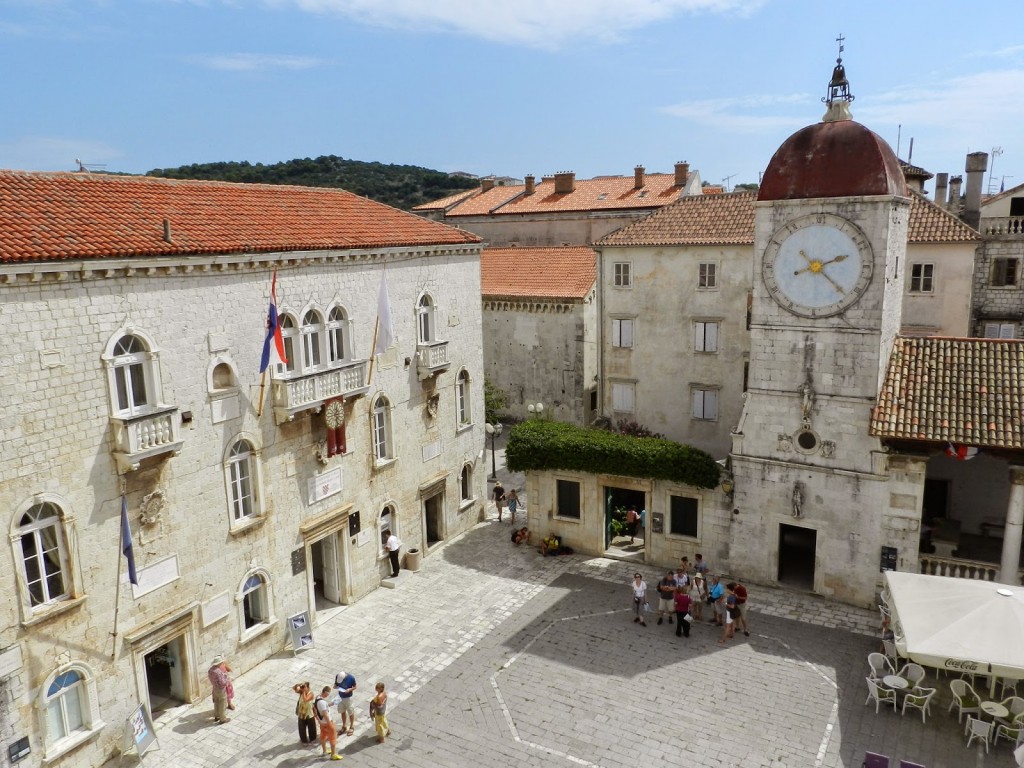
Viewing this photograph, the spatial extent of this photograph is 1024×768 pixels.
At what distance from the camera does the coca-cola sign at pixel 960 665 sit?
15.0 metres

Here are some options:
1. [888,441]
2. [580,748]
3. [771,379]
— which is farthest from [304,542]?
[888,441]

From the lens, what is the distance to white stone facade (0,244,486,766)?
1367 cm

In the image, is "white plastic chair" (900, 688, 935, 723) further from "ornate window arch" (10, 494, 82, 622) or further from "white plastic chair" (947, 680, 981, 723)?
"ornate window arch" (10, 494, 82, 622)

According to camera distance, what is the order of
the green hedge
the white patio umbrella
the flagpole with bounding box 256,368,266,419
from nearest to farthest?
1. the white patio umbrella
2. the flagpole with bounding box 256,368,266,419
3. the green hedge

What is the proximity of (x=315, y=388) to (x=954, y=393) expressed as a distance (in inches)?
665

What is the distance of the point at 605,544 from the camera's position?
25156 mm

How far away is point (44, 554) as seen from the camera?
14.1 metres

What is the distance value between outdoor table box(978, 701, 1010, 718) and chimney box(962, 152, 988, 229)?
25.4m

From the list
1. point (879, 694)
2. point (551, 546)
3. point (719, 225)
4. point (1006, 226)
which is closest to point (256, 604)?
point (551, 546)

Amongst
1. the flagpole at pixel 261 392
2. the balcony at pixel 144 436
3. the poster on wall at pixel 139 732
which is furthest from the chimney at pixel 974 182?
the poster on wall at pixel 139 732

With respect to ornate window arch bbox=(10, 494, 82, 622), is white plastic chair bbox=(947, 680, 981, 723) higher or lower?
lower

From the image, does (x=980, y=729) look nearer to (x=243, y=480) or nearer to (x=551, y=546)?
(x=551, y=546)

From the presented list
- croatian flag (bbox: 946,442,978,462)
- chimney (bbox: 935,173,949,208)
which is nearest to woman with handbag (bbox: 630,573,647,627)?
croatian flag (bbox: 946,442,978,462)

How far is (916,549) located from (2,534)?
21.0 meters
